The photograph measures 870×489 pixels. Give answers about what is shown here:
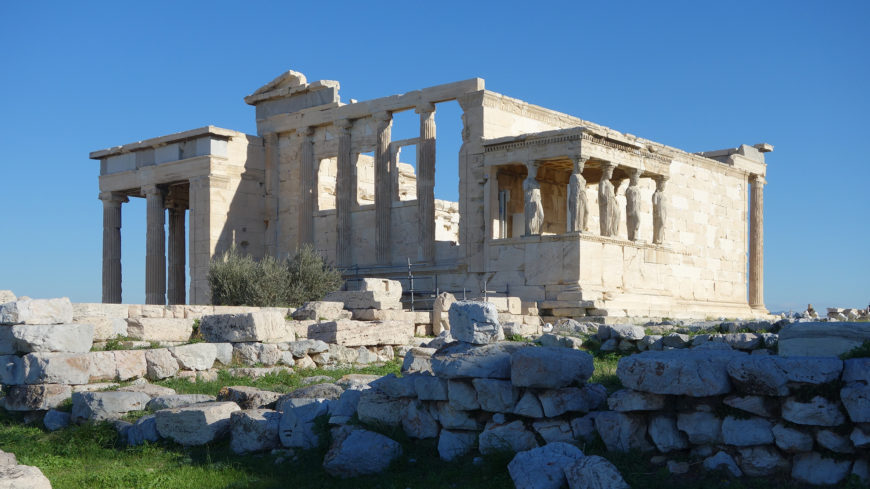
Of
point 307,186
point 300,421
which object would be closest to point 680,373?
point 300,421

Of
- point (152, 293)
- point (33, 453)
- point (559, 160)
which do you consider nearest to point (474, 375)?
point (33, 453)

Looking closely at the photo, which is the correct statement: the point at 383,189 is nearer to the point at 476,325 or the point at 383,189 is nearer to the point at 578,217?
the point at 578,217

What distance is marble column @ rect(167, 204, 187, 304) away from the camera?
2955 centimetres

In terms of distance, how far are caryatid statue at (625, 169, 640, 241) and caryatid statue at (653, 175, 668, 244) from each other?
46.9 inches

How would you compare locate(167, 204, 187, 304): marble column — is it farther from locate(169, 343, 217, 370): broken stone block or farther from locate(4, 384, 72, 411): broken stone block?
locate(4, 384, 72, 411): broken stone block

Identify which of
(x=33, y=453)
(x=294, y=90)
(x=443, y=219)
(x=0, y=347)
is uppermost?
(x=294, y=90)

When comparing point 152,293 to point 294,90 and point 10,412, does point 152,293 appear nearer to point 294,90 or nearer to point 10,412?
point 294,90

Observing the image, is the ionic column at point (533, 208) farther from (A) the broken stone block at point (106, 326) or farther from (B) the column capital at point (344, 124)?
(A) the broken stone block at point (106, 326)

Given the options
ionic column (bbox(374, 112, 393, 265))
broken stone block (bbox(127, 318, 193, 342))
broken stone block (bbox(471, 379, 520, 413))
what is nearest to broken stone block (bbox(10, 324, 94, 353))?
broken stone block (bbox(127, 318, 193, 342))

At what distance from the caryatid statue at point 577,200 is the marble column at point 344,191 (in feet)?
23.7

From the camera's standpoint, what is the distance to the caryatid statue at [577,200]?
70.2ft

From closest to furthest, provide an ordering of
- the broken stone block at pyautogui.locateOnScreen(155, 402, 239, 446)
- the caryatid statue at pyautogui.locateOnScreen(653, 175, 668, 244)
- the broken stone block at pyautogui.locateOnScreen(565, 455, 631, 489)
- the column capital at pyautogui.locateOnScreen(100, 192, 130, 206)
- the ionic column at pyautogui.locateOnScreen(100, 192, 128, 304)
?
1. the broken stone block at pyautogui.locateOnScreen(565, 455, 631, 489)
2. the broken stone block at pyautogui.locateOnScreen(155, 402, 239, 446)
3. the caryatid statue at pyautogui.locateOnScreen(653, 175, 668, 244)
4. the ionic column at pyautogui.locateOnScreen(100, 192, 128, 304)
5. the column capital at pyautogui.locateOnScreen(100, 192, 130, 206)

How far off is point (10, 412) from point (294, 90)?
17.7 m

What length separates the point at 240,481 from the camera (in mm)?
8023
